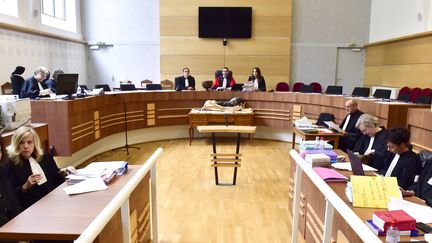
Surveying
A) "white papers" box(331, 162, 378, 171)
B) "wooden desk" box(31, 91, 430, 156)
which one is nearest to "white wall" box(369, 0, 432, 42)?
"wooden desk" box(31, 91, 430, 156)

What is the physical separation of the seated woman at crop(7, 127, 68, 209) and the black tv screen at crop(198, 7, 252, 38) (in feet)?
27.3

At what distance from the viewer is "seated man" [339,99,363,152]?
17.4 feet

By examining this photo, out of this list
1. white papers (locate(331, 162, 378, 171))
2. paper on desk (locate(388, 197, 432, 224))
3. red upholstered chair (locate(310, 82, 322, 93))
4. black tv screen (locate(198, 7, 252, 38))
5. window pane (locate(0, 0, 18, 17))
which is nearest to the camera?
paper on desk (locate(388, 197, 432, 224))

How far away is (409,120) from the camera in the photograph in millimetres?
4367

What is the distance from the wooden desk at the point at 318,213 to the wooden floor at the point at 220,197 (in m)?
0.52

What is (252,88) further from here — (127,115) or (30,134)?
(30,134)

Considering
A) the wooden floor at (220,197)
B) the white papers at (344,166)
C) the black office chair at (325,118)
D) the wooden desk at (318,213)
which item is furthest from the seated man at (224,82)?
the white papers at (344,166)

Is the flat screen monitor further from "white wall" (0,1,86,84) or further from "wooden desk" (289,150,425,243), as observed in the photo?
"wooden desk" (289,150,425,243)

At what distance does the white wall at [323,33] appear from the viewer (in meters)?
10.7

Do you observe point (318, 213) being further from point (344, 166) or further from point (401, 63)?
point (401, 63)

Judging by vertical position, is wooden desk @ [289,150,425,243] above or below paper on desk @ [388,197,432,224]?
below

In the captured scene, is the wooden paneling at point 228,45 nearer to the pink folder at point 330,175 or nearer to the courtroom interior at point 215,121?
the courtroom interior at point 215,121

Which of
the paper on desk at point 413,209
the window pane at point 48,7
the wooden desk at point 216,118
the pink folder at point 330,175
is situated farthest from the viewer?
the window pane at point 48,7

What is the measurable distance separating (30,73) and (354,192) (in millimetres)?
8199
